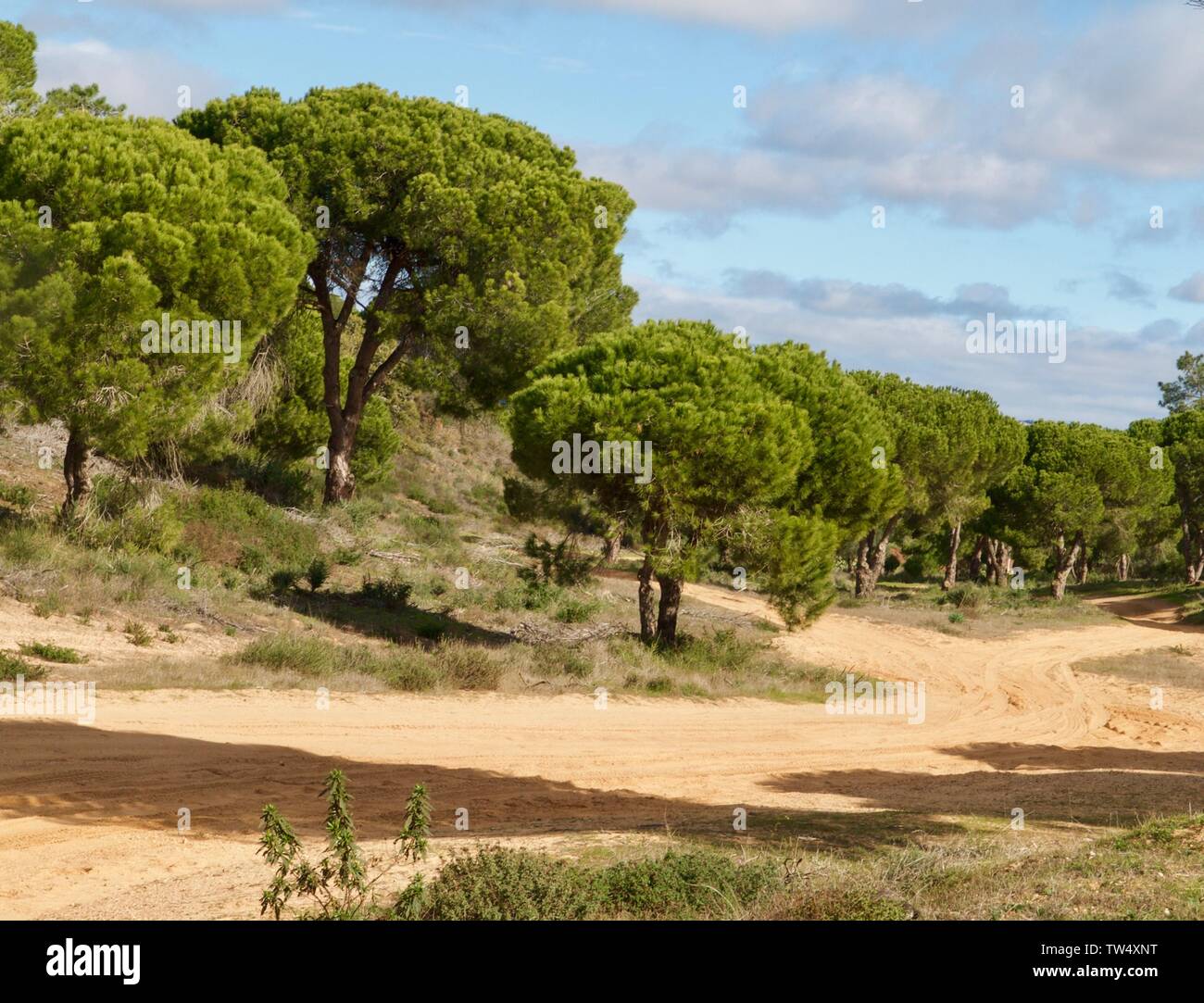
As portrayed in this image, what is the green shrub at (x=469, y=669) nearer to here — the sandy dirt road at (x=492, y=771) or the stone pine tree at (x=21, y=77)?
the sandy dirt road at (x=492, y=771)

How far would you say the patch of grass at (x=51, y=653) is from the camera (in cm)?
1628

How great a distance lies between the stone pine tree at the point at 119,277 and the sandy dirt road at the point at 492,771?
7879mm

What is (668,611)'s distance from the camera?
24.9 meters

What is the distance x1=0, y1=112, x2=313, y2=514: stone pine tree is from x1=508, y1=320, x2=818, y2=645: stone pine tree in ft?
20.1

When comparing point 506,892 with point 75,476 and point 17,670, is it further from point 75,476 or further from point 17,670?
point 75,476

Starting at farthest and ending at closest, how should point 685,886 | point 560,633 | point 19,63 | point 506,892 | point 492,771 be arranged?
point 19,63, point 560,633, point 492,771, point 685,886, point 506,892

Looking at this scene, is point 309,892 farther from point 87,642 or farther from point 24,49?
point 24,49

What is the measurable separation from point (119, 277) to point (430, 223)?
9.59 meters

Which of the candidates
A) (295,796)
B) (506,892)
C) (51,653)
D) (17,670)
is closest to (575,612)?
(51,653)

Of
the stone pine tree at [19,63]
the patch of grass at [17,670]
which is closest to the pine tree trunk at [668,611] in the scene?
the patch of grass at [17,670]

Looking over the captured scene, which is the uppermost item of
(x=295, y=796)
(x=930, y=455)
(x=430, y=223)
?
(x=430, y=223)

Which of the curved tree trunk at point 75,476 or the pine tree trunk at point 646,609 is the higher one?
the curved tree trunk at point 75,476
